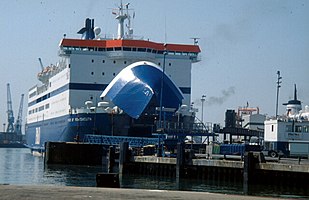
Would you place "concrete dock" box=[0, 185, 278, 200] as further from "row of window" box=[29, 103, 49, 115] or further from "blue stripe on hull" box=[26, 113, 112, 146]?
"row of window" box=[29, 103, 49, 115]

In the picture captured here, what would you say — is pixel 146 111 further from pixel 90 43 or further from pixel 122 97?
pixel 90 43

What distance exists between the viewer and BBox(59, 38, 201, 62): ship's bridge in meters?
71.4

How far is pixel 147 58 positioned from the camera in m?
71.8

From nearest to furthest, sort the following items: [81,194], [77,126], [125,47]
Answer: [81,194] < [77,126] < [125,47]

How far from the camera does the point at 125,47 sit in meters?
71.2

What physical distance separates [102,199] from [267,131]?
42907 millimetres

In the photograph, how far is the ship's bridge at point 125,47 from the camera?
71438 millimetres

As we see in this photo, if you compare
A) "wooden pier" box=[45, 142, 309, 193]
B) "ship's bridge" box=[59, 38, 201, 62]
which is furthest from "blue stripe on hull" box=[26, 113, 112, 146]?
"wooden pier" box=[45, 142, 309, 193]

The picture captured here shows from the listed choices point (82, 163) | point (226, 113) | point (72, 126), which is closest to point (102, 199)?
point (82, 163)

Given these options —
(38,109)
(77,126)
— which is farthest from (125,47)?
(38,109)

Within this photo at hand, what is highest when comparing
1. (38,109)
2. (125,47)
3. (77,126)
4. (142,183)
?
(125,47)

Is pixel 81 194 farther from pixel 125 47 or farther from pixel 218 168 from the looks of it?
pixel 125 47

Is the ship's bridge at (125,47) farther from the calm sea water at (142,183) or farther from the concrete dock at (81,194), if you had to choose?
the concrete dock at (81,194)

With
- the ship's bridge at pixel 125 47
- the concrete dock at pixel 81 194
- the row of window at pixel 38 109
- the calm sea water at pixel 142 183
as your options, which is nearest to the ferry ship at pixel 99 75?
the ship's bridge at pixel 125 47
